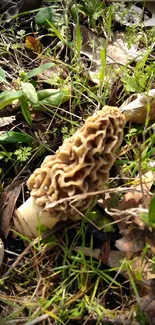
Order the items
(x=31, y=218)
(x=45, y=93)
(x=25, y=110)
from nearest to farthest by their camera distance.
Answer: (x=31, y=218), (x=25, y=110), (x=45, y=93)

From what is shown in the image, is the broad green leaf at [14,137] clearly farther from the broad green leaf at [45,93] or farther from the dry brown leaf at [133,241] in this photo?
the dry brown leaf at [133,241]

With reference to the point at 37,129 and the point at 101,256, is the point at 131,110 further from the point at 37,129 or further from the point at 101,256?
the point at 101,256

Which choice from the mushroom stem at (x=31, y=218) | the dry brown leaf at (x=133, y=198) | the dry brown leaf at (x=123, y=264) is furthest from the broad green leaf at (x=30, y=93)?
the dry brown leaf at (x=123, y=264)

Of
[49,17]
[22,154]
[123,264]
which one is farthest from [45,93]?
[123,264]

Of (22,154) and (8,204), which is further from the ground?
(22,154)

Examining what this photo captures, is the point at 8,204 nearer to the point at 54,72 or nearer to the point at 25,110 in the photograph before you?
the point at 25,110

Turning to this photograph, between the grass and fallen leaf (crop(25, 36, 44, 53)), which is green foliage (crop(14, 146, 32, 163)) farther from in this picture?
fallen leaf (crop(25, 36, 44, 53))

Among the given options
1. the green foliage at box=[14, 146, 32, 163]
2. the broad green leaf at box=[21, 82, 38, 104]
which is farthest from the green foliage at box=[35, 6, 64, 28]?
the green foliage at box=[14, 146, 32, 163]

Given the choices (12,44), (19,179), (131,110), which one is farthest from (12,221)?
(12,44)
